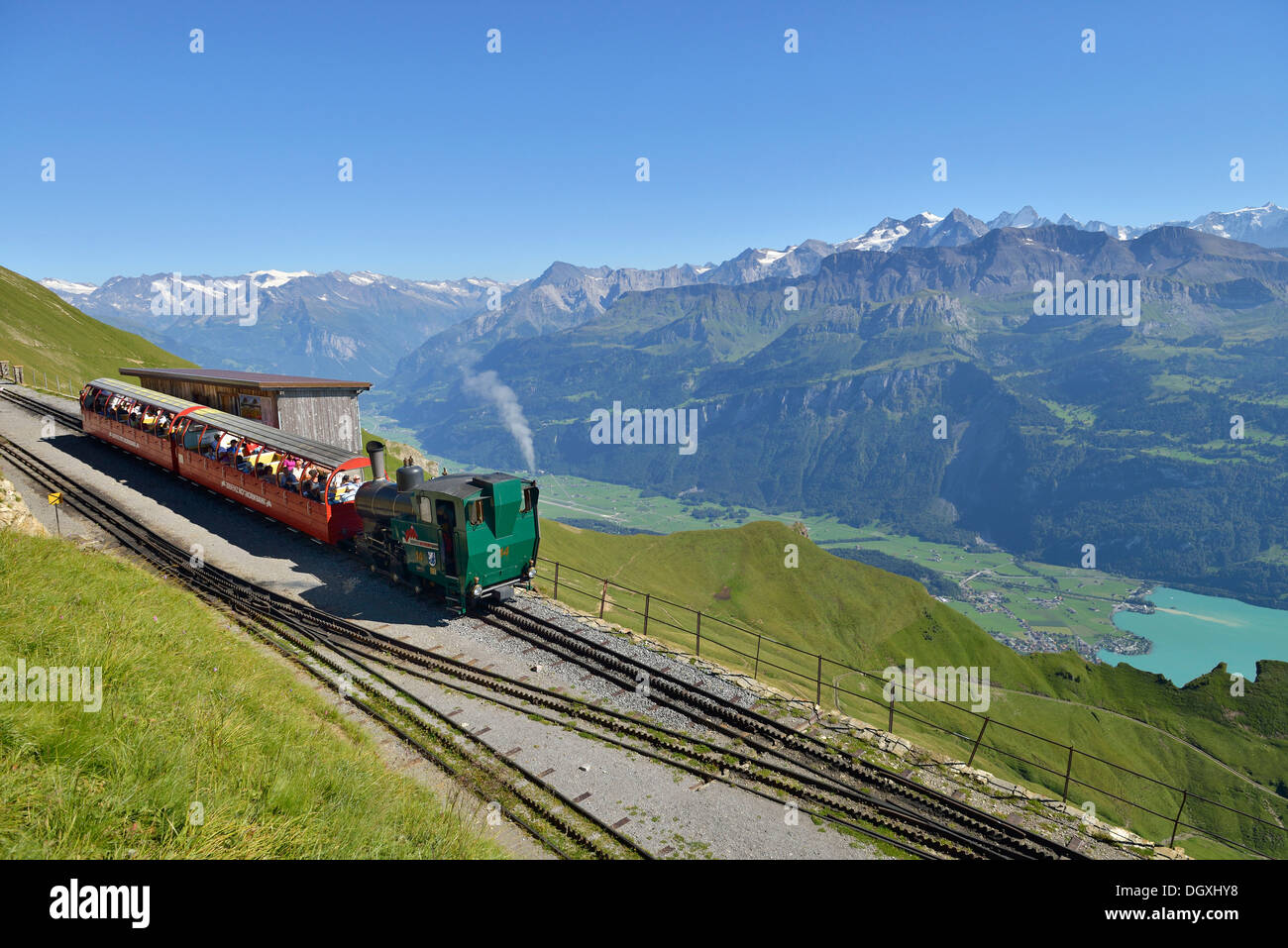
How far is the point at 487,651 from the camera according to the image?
22844mm

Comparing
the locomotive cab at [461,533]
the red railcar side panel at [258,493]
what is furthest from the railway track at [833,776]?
the red railcar side panel at [258,493]

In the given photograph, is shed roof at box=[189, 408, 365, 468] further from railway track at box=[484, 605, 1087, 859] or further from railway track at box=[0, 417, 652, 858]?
railway track at box=[484, 605, 1087, 859]

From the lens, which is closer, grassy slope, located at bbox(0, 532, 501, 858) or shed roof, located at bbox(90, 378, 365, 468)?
grassy slope, located at bbox(0, 532, 501, 858)

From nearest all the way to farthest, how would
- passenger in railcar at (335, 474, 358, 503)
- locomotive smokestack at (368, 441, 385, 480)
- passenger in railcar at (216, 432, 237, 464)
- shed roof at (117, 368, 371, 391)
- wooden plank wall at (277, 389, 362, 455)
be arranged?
1. locomotive smokestack at (368, 441, 385, 480)
2. passenger in railcar at (335, 474, 358, 503)
3. passenger in railcar at (216, 432, 237, 464)
4. shed roof at (117, 368, 371, 391)
5. wooden plank wall at (277, 389, 362, 455)

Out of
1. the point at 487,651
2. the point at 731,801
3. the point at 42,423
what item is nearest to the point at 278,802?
the point at 731,801

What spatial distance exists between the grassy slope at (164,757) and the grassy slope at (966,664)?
60.6 meters

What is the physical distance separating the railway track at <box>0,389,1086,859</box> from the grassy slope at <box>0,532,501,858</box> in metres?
4.92

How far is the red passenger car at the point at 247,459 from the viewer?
30.5m

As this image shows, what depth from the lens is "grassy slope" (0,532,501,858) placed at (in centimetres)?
687

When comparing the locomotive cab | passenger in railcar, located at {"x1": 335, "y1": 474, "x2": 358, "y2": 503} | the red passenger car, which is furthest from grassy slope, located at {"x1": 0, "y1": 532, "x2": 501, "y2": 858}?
the red passenger car
